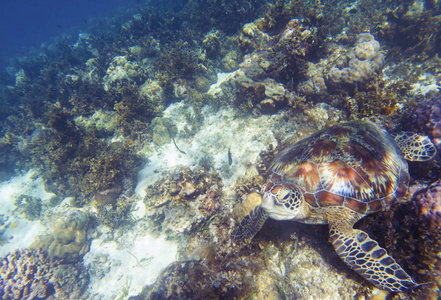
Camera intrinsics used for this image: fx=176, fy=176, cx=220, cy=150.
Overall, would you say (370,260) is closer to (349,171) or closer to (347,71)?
(349,171)

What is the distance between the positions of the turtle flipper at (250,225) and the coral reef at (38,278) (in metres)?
5.50

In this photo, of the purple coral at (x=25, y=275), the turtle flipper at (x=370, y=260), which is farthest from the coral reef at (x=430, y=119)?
the purple coral at (x=25, y=275)

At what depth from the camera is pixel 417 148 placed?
3.41 meters

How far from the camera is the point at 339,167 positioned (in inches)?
124

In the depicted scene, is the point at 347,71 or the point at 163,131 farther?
the point at 163,131

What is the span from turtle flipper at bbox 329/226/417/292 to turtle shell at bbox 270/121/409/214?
0.47 m

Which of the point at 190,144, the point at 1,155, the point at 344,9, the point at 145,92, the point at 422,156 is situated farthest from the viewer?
the point at 1,155

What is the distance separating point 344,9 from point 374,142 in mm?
11091

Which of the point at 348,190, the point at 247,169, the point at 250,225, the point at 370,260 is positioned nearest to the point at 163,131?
the point at 247,169

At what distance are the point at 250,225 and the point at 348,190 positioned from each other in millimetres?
1788

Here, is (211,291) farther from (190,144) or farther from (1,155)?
(1,155)

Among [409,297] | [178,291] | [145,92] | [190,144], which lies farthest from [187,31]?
[409,297]

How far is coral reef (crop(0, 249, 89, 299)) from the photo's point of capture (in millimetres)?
5371

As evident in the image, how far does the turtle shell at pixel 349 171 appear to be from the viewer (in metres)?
2.95
